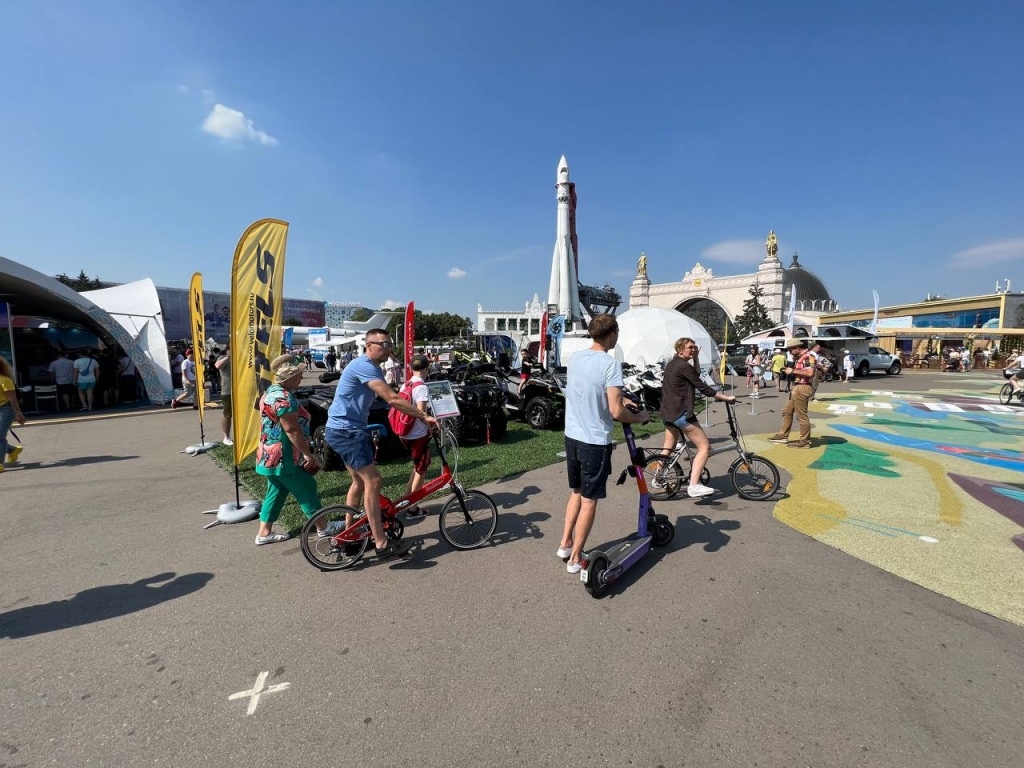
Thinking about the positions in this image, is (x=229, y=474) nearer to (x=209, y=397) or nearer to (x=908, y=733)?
(x=908, y=733)

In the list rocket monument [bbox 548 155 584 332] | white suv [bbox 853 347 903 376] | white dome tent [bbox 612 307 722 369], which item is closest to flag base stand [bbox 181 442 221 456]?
white dome tent [bbox 612 307 722 369]

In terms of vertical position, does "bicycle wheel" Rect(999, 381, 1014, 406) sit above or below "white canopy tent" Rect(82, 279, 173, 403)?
below

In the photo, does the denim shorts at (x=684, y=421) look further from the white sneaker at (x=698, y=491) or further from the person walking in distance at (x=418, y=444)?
the person walking in distance at (x=418, y=444)

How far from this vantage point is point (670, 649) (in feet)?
8.84

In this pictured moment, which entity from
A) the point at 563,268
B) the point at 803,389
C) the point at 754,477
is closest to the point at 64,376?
the point at 754,477

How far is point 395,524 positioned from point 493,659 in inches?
70.6

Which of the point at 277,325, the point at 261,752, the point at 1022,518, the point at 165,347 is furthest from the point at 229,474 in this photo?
the point at 165,347

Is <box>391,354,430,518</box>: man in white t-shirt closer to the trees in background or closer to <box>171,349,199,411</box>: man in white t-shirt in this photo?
<box>171,349,199,411</box>: man in white t-shirt

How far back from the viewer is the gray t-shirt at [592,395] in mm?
3176

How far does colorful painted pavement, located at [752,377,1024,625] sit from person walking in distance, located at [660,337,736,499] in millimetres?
960

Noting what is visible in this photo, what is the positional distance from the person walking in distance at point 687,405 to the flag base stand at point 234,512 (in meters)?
4.69

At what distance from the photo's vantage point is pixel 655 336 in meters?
25.3

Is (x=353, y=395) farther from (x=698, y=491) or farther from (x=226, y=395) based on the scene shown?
(x=226, y=395)

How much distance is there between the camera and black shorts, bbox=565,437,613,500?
10.4ft
